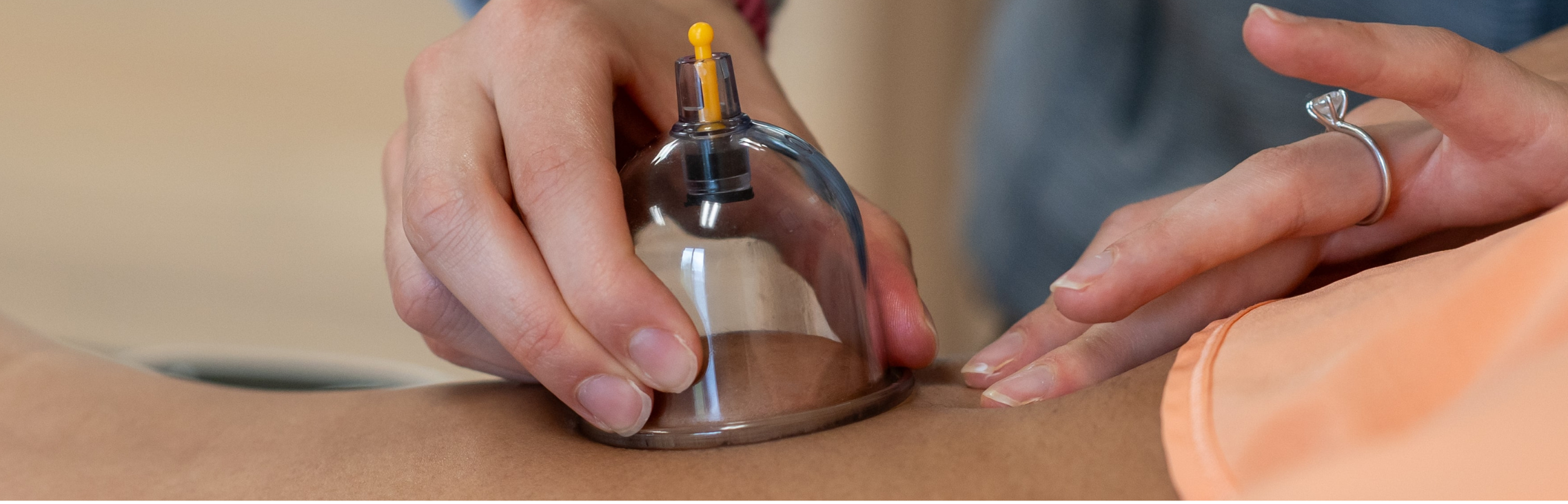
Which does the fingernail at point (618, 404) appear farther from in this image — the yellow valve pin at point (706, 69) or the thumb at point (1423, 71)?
the thumb at point (1423, 71)

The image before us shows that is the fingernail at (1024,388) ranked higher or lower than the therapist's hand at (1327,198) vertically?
lower

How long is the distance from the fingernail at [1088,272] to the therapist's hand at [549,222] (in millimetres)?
116

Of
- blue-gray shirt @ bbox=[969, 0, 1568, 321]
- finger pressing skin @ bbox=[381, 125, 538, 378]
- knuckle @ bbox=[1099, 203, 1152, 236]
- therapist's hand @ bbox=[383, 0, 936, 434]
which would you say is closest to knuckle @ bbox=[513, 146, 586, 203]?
therapist's hand @ bbox=[383, 0, 936, 434]

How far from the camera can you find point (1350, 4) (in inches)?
33.4

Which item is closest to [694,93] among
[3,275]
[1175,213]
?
[1175,213]

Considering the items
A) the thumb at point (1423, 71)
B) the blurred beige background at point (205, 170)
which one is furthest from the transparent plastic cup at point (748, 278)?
the blurred beige background at point (205, 170)

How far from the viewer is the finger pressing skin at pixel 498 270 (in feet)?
1.61

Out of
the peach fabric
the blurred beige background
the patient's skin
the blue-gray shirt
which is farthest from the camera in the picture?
the blurred beige background

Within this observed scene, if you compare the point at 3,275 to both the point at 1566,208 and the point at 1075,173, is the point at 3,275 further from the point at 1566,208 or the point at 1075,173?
the point at 1566,208

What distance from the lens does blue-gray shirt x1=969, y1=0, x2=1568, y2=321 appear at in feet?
2.86

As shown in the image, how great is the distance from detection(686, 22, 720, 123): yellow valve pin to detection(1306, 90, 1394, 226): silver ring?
1.04 feet

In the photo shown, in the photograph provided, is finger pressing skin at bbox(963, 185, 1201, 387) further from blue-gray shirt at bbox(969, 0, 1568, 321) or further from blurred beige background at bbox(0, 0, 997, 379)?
blurred beige background at bbox(0, 0, 997, 379)

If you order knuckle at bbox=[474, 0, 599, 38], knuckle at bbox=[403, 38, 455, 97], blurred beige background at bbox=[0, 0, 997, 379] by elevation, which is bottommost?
blurred beige background at bbox=[0, 0, 997, 379]

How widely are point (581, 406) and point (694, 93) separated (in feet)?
0.56
